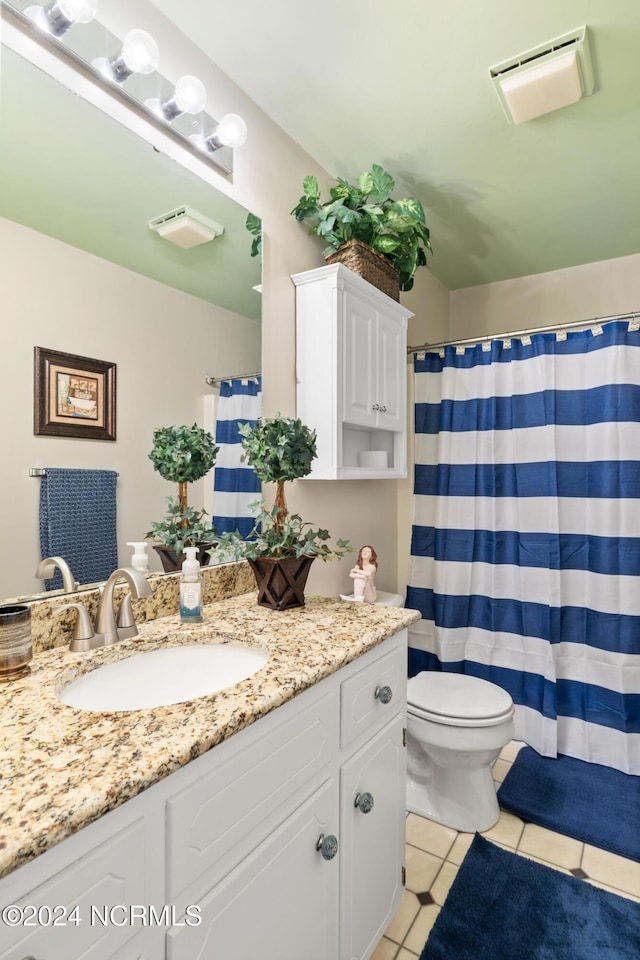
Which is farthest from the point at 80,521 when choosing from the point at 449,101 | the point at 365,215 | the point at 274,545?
the point at 449,101

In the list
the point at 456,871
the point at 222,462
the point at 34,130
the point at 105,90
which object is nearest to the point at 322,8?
the point at 105,90

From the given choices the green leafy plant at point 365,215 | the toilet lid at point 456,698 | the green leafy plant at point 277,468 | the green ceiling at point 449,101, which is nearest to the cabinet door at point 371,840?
the toilet lid at point 456,698

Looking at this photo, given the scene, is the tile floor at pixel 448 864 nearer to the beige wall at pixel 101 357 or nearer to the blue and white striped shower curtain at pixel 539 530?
the blue and white striped shower curtain at pixel 539 530

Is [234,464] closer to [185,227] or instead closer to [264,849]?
[185,227]

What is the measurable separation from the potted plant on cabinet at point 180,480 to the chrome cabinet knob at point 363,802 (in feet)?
2.41

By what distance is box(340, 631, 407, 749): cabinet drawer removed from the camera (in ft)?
3.66

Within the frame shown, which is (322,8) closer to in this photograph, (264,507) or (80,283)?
(80,283)

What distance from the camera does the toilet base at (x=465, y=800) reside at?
5.96 feet

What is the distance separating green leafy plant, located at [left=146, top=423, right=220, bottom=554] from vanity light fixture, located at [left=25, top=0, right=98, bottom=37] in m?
0.90

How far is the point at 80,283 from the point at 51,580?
68 cm

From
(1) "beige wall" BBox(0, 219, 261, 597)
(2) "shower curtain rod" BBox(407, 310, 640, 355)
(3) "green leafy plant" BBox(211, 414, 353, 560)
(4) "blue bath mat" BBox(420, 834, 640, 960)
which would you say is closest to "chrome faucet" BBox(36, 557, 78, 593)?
(1) "beige wall" BBox(0, 219, 261, 597)

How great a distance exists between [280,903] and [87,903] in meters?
0.46

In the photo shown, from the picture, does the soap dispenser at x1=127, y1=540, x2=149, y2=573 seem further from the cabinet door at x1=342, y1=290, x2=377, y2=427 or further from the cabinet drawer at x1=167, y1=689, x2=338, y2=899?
the cabinet door at x1=342, y1=290, x2=377, y2=427

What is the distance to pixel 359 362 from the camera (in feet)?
6.08
